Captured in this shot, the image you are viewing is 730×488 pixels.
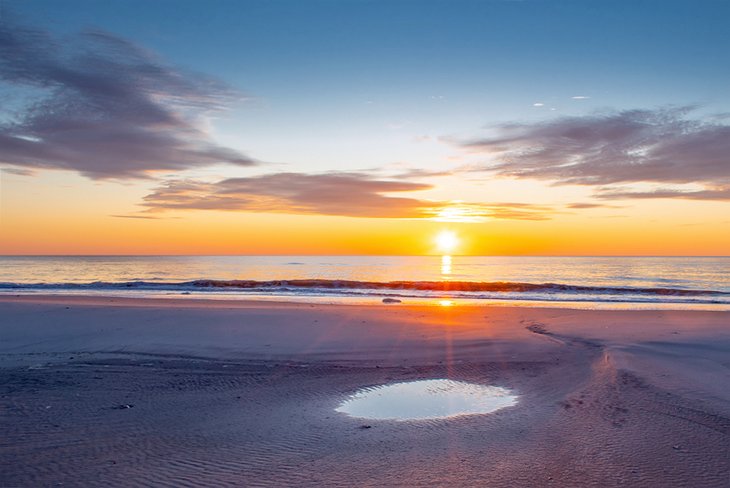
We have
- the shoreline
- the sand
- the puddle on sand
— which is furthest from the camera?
the shoreline

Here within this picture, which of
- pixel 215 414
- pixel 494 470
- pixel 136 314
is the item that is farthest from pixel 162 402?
pixel 136 314

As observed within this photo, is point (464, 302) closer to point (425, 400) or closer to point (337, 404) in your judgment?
point (425, 400)

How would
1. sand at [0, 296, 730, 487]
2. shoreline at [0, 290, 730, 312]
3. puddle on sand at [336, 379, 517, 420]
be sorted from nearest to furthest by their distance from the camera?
1. sand at [0, 296, 730, 487]
2. puddle on sand at [336, 379, 517, 420]
3. shoreline at [0, 290, 730, 312]

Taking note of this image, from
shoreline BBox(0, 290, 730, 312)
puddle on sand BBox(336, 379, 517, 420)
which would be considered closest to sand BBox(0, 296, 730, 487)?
puddle on sand BBox(336, 379, 517, 420)

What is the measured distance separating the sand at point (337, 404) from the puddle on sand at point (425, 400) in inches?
12.8

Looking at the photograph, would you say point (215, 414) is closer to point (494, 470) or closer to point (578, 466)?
point (494, 470)

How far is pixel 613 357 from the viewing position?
12539 mm

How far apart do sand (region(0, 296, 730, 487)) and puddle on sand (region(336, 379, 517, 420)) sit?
0.32 meters

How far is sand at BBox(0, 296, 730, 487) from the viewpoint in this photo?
5.85m

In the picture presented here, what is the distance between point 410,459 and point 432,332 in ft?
34.4

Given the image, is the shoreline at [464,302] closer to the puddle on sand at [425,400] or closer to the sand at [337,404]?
the sand at [337,404]

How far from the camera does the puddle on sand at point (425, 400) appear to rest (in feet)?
26.6

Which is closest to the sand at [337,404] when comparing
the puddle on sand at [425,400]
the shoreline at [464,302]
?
the puddle on sand at [425,400]

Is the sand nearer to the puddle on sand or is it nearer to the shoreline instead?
the puddle on sand
